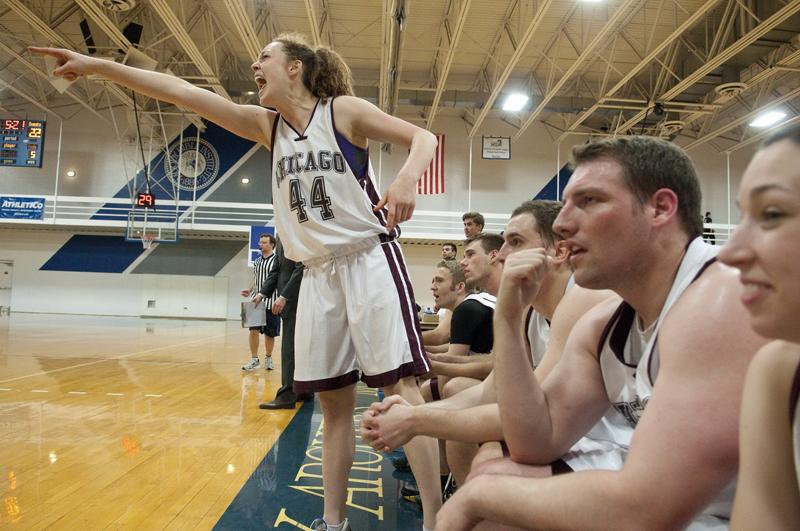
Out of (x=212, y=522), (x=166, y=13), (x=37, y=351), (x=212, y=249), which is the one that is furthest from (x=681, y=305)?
(x=212, y=249)

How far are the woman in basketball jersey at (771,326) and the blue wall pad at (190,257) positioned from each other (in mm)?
16933

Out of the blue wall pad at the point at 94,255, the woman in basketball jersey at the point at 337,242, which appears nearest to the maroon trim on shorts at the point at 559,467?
the woman in basketball jersey at the point at 337,242

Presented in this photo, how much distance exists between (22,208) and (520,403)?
18290mm

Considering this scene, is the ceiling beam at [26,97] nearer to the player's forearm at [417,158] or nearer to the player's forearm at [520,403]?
the player's forearm at [417,158]

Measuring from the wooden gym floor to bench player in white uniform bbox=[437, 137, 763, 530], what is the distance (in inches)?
47.0

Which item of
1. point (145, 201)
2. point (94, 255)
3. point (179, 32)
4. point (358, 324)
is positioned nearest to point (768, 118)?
point (179, 32)

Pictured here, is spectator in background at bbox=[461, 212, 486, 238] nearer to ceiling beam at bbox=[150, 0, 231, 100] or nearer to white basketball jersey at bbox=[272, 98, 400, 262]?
white basketball jersey at bbox=[272, 98, 400, 262]

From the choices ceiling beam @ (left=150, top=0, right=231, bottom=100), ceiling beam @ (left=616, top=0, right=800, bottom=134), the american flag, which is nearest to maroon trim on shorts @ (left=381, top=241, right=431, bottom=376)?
ceiling beam @ (left=150, top=0, right=231, bottom=100)

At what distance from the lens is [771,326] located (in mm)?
556

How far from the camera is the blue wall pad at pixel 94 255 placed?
650 inches

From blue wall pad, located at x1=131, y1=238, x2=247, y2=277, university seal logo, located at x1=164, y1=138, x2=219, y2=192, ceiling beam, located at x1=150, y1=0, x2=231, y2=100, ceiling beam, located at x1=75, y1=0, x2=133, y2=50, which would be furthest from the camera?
blue wall pad, located at x1=131, y1=238, x2=247, y2=277

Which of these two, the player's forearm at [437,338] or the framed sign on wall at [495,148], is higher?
the framed sign on wall at [495,148]

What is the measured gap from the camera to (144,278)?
1661 cm

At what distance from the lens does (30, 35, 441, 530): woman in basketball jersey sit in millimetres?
1808
